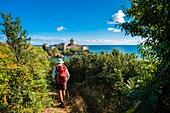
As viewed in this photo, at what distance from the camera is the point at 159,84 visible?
4.13m

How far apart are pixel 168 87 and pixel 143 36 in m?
1.22

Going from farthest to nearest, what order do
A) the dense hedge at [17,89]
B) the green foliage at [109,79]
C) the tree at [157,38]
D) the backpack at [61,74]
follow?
the backpack at [61,74]
the green foliage at [109,79]
the dense hedge at [17,89]
the tree at [157,38]

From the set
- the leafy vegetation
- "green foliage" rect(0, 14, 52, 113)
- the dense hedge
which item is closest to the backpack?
the leafy vegetation

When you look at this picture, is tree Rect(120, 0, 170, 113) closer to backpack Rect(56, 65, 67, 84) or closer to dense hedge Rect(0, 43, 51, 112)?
dense hedge Rect(0, 43, 51, 112)

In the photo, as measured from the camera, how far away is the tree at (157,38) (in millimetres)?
4100

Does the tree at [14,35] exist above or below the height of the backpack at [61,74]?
above

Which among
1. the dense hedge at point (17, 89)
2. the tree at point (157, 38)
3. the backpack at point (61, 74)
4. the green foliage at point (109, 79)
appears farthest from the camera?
the backpack at point (61, 74)

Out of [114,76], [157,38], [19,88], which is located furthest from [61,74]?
[157,38]

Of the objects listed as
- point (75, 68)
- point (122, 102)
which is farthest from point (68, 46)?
point (122, 102)

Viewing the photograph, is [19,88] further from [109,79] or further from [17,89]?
[109,79]

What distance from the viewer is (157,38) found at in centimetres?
458

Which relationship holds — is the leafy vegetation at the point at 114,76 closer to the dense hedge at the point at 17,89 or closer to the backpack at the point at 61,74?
the dense hedge at the point at 17,89

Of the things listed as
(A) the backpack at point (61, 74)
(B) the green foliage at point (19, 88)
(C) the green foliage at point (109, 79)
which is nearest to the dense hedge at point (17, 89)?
(B) the green foliage at point (19, 88)

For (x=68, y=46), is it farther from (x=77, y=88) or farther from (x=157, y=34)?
(x=157, y=34)
